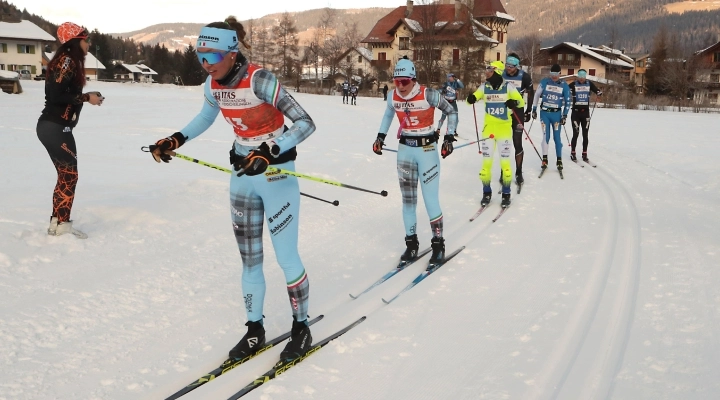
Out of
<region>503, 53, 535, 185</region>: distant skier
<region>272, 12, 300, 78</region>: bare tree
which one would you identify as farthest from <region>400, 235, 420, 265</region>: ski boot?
<region>272, 12, 300, 78</region>: bare tree

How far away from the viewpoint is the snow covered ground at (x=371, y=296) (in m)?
3.62

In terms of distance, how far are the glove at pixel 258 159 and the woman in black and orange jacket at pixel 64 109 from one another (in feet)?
9.81

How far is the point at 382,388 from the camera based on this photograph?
3.54m

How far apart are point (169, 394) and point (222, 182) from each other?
18.7 ft

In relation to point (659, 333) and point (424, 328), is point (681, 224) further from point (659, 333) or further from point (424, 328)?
point (424, 328)

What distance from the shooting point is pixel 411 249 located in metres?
6.25

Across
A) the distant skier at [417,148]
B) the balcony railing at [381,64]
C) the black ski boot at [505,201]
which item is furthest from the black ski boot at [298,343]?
the balcony railing at [381,64]

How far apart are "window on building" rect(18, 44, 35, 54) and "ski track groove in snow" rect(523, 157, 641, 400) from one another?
247 ft

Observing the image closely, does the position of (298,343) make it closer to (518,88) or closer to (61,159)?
(61,159)

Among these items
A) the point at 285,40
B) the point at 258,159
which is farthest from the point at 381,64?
the point at 258,159

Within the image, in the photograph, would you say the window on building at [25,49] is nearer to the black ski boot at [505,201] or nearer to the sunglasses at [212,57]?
the black ski boot at [505,201]

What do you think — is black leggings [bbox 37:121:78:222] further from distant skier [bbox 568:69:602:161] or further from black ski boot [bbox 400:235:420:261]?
distant skier [bbox 568:69:602:161]

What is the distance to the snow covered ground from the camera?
3.62 meters

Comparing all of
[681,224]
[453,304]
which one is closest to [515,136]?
[681,224]
